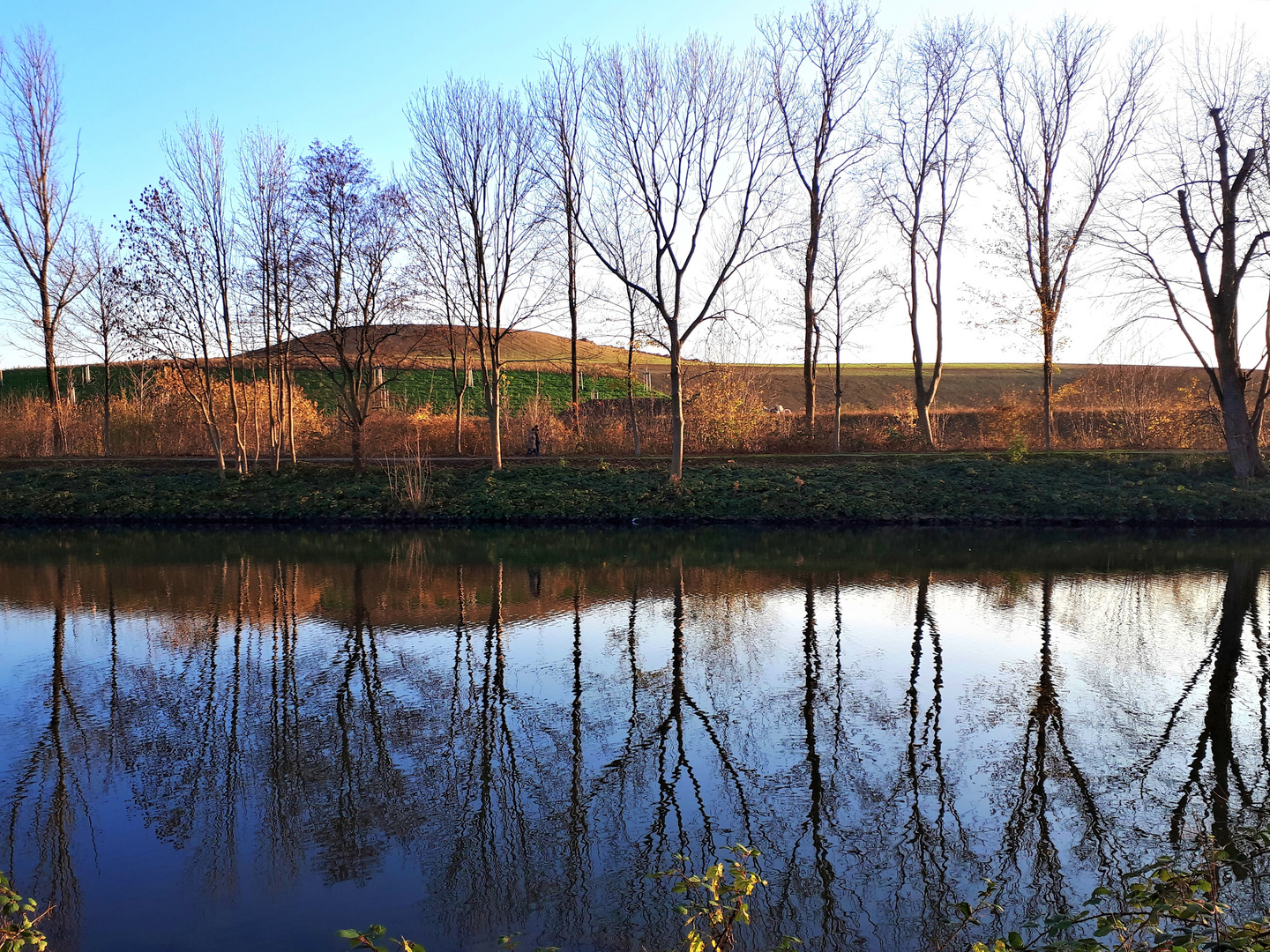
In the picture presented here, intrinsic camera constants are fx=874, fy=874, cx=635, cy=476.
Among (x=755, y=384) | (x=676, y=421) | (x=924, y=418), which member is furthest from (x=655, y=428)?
(x=924, y=418)

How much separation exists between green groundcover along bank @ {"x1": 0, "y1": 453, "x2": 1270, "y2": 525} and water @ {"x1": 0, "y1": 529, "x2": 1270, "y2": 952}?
9810mm

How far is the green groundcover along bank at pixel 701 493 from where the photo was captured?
24.6 meters

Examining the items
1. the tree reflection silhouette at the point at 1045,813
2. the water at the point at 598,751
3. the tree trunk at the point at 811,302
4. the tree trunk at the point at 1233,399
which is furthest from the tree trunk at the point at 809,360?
the tree reflection silhouette at the point at 1045,813

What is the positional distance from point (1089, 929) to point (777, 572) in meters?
11.9

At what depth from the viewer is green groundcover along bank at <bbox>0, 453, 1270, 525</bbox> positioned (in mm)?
24562

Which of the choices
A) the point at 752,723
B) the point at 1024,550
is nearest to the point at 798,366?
the point at 1024,550

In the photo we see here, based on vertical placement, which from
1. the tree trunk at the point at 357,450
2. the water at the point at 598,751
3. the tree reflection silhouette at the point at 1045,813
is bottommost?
the tree reflection silhouette at the point at 1045,813

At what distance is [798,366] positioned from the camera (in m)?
78.5

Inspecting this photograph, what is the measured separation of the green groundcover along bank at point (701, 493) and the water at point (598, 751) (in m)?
9.81

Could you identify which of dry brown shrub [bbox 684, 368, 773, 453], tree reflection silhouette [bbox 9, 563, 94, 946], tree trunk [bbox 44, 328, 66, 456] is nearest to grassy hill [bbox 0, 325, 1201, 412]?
dry brown shrub [bbox 684, 368, 773, 453]

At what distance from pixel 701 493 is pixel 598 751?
19.0 metres

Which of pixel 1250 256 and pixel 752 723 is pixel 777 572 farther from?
pixel 1250 256

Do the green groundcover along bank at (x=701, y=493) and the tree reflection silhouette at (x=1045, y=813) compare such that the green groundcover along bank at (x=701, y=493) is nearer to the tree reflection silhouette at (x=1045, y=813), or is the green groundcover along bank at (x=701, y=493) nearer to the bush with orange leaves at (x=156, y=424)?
the bush with orange leaves at (x=156, y=424)

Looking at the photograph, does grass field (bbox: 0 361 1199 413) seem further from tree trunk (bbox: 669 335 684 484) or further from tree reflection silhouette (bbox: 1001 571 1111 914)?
tree reflection silhouette (bbox: 1001 571 1111 914)
